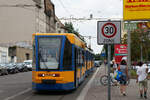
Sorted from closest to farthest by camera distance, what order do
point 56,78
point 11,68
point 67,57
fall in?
point 56,78
point 67,57
point 11,68

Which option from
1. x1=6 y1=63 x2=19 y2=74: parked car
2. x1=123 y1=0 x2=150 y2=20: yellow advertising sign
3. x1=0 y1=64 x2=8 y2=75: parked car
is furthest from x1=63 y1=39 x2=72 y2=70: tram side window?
x1=6 y1=63 x2=19 y2=74: parked car

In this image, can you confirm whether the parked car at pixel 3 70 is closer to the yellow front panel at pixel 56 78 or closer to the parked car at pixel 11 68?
the parked car at pixel 11 68

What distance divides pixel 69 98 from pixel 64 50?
7.58 ft

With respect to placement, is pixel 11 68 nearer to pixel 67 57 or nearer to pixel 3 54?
pixel 3 54

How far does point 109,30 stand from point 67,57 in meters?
6.02

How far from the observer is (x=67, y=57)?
1439 centimetres

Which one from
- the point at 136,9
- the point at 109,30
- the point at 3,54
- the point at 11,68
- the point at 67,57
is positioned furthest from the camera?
the point at 3,54

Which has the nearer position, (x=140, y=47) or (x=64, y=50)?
(x=64, y=50)

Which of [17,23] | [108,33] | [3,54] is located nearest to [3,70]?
[3,54]

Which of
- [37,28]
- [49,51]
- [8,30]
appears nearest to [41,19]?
[37,28]

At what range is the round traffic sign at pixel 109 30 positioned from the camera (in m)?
8.56

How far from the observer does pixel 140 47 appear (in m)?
44.5

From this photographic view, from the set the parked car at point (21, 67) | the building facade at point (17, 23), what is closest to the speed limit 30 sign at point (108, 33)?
the parked car at point (21, 67)

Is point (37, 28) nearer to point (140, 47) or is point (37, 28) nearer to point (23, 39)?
point (23, 39)
